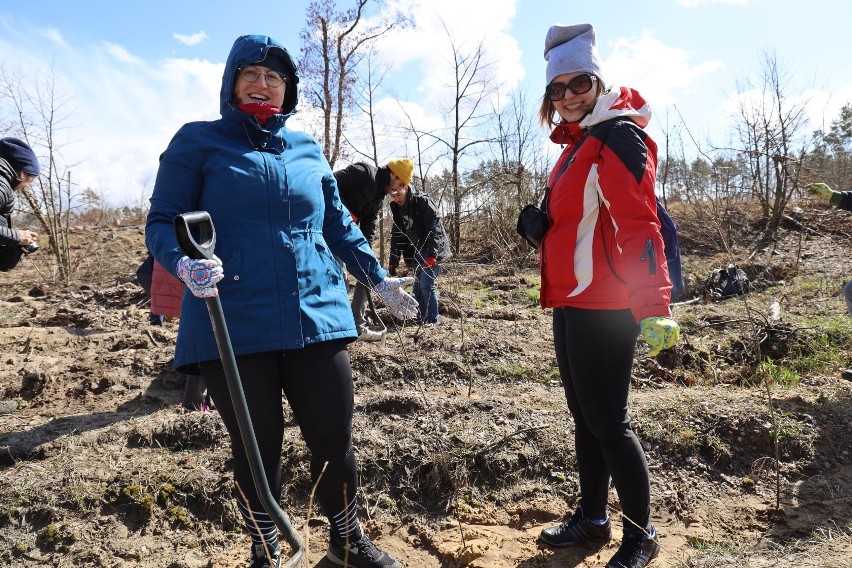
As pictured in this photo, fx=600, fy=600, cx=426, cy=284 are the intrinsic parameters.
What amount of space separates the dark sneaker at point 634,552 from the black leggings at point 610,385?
5 cm

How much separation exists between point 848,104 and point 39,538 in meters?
28.1

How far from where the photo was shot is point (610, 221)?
1.96 metres

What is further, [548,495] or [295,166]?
[548,495]

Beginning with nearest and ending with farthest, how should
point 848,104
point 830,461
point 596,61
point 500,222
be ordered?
1. point 596,61
2. point 830,461
3. point 500,222
4. point 848,104

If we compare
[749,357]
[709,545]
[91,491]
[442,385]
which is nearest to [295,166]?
[91,491]

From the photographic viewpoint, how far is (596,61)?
83.4 inches

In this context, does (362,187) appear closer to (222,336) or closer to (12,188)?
(12,188)

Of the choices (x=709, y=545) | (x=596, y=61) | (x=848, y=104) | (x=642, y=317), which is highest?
(x=848, y=104)

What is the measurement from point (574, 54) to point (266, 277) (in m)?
1.31

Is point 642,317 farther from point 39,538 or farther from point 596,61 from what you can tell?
point 39,538

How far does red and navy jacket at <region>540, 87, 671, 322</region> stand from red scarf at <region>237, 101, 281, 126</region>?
101 centimetres

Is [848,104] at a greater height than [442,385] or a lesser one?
greater

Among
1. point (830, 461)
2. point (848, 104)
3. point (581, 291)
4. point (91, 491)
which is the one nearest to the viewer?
point (581, 291)

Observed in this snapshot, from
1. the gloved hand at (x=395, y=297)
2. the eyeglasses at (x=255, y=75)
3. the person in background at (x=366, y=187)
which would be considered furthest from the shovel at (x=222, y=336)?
the person in background at (x=366, y=187)
